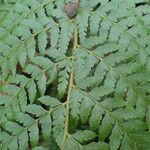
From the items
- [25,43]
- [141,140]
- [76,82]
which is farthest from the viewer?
[25,43]

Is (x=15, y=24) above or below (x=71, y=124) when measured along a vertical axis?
above

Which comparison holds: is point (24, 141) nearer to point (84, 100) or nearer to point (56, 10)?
point (84, 100)

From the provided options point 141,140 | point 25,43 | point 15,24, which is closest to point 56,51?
point 25,43

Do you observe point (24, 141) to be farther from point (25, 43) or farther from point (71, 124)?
point (25, 43)

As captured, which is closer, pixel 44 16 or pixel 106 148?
pixel 106 148

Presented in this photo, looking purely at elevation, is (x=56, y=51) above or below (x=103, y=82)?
above

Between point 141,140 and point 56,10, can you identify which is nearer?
point 141,140

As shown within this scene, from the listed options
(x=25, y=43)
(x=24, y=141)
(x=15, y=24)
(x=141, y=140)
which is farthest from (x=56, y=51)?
(x=141, y=140)

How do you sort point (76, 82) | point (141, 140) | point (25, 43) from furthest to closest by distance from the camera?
point (25, 43)
point (76, 82)
point (141, 140)

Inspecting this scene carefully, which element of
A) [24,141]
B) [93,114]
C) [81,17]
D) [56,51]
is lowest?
[24,141]
